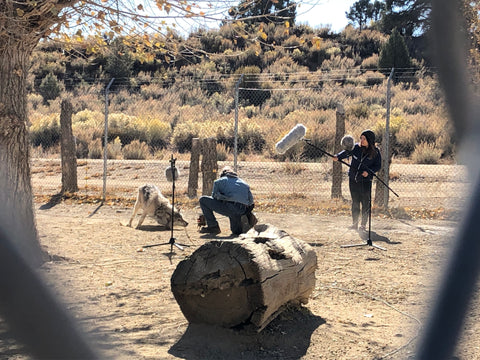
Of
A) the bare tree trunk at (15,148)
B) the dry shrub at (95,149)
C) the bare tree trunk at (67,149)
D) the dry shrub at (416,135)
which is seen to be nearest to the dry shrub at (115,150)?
the dry shrub at (95,149)

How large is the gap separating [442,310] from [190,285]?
2.53 meters

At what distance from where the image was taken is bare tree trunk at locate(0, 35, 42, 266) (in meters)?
6.33

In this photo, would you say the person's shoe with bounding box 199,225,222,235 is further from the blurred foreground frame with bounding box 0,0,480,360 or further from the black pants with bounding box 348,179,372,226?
the blurred foreground frame with bounding box 0,0,480,360

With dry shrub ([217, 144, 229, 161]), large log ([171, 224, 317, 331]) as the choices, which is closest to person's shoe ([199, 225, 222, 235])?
large log ([171, 224, 317, 331])

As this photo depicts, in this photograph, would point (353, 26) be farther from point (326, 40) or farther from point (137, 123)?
point (137, 123)

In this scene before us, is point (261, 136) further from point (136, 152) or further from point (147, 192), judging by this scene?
point (147, 192)

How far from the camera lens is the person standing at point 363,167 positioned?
30.1 feet

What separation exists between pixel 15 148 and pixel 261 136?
1449 cm

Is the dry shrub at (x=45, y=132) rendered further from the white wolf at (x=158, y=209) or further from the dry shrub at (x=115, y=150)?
the white wolf at (x=158, y=209)

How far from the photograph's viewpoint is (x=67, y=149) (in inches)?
515

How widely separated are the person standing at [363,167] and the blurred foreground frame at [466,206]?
1559 millimetres

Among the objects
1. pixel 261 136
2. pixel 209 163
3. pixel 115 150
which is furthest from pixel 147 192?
pixel 115 150

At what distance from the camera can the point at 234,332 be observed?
441 cm

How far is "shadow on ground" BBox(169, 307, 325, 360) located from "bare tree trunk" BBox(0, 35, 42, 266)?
9.57ft
